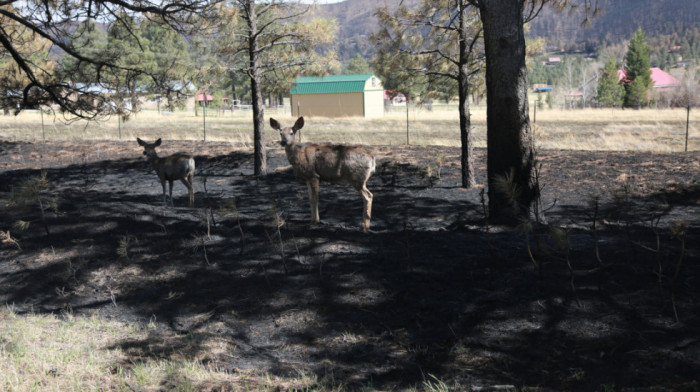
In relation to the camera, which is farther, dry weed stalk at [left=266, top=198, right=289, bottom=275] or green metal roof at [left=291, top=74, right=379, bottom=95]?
green metal roof at [left=291, top=74, right=379, bottom=95]

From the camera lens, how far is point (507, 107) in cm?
791

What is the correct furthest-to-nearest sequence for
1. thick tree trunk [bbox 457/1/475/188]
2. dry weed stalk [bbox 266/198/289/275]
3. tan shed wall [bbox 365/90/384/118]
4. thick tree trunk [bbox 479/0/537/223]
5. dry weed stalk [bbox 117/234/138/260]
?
tan shed wall [bbox 365/90/384/118], thick tree trunk [bbox 457/1/475/188], thick tree trunk [bbox 479/0/537/223], dry weed stalk [bbox 117/234/138/260], dry weed stalk [bbox 266/198/289/275]

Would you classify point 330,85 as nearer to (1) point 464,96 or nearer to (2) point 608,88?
(2) point 608,88

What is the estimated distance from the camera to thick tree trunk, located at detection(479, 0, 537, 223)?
7678 millimetres

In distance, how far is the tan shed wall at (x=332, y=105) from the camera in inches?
2440

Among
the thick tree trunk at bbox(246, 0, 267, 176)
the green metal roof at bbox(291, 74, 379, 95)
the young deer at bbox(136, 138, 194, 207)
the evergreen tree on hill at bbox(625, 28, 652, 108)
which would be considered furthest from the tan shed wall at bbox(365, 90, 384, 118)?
the young deer at bbox(136, 138, 194, 207)

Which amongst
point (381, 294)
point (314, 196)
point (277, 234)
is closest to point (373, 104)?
point (314, 196)

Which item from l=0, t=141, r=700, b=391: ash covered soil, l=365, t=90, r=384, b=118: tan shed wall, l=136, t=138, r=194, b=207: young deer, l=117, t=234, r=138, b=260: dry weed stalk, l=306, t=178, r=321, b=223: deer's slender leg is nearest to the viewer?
l=0, t=141, r=700, b=391: ash covered soil

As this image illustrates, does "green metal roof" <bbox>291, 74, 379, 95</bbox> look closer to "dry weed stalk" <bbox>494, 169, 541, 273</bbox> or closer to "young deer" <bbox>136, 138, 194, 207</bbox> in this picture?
"young deer" <bbox>136, 138, 194, 207</bbox>

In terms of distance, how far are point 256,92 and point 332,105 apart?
155 feet

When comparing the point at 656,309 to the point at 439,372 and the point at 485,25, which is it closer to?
the point at 439,372

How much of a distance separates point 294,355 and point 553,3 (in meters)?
8.72

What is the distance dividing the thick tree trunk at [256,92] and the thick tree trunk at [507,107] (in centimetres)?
940

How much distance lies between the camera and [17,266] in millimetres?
6859
